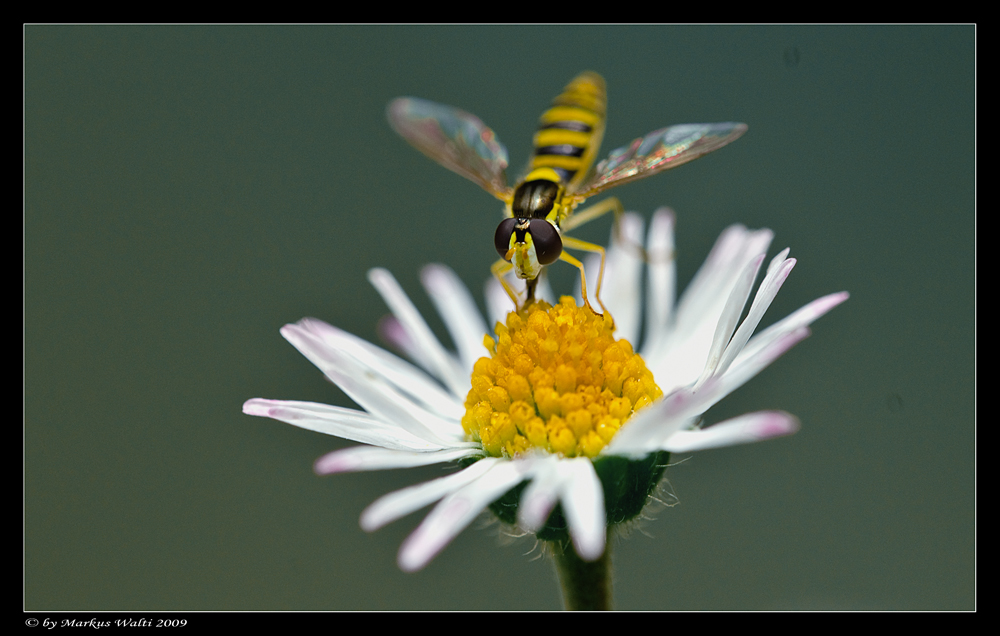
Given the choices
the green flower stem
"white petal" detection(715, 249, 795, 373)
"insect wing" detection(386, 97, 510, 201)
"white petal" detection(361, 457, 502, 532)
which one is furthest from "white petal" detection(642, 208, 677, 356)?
"white petal" detection(361, 457, 502, 532)

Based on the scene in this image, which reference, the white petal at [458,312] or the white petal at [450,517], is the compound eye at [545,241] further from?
the white petal at [458,312]

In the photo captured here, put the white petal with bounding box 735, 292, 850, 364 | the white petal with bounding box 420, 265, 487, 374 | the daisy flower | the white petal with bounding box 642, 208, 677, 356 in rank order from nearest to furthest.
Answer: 1. the daisy flower
2. the white petal with bounding box 735, 292, 850, 364
3. the white petal with bounding box 642, 208, 677, 356
4. the white petal with bounding box 420, 265, 487, 374

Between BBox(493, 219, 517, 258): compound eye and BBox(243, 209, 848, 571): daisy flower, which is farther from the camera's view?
BBox(493, 219, 517, 258): compound eye

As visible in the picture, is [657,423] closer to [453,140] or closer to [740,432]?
[740,432]

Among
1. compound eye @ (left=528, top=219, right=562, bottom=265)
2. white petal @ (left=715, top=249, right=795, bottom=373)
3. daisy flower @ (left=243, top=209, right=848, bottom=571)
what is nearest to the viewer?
daisy flower @ (left=243, top=209, right=848, bottom=571)

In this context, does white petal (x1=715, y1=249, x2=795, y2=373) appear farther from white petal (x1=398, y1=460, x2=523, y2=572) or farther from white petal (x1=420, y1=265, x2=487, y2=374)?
white petal (x1=420, y1=265, x2=487, y2=374)

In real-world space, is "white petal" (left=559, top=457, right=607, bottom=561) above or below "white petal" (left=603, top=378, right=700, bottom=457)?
below
